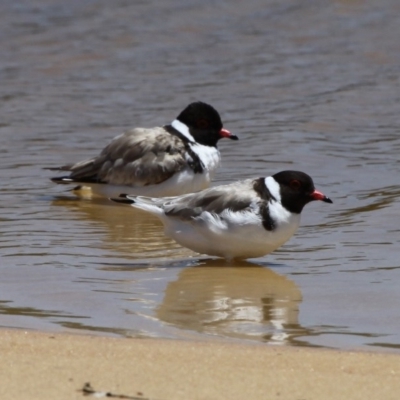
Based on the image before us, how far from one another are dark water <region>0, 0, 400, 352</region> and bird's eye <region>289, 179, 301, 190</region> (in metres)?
0.48

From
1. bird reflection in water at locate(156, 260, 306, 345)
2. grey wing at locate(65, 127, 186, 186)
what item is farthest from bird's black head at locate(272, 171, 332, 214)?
grey wing at locate(65, 127, 186, 186)

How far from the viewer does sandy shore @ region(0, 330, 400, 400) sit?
192 inches

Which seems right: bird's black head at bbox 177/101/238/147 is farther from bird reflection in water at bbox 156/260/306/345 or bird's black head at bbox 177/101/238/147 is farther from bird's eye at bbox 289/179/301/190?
bird reflection in water at bbox 156/260/306/345

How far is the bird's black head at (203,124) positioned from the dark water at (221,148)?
531mm

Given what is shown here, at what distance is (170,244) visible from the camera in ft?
28.7

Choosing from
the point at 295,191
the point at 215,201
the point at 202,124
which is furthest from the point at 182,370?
the point at 202,124

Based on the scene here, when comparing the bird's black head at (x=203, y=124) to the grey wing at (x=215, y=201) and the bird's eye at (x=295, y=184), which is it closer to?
the grey wing at (x=215, y=201)

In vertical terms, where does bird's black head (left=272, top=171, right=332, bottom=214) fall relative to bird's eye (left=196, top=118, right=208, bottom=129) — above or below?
below

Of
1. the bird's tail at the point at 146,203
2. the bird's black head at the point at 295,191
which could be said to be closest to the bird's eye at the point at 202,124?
the bird's tail at the point at 146,203

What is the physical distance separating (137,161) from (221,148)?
2.10 m

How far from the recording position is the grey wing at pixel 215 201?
789 cm

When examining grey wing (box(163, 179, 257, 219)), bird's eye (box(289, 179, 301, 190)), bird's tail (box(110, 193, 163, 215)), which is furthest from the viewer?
bird's tail (box(110, 193, 163, 215))

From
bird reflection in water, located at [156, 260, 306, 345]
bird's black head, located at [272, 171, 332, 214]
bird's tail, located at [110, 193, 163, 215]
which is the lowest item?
bird reflection in water, located at [156, 260, 306, 345]

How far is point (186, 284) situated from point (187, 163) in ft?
10.4
